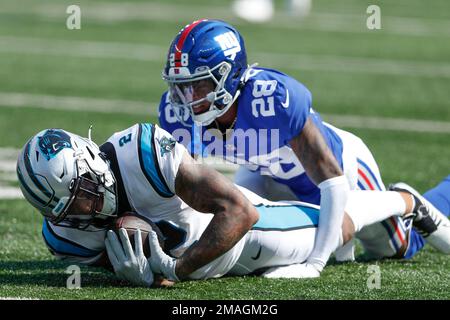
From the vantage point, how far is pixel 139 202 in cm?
437

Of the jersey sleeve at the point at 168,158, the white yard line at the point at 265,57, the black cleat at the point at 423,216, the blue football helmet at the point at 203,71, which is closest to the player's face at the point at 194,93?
the blue football helmet at the point at 203,71

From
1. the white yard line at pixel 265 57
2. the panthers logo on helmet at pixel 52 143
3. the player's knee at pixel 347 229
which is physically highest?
the panthers logo on helmet at pixel 52 143

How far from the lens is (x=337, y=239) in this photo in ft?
15.8

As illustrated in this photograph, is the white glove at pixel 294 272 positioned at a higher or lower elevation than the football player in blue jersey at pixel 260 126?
lower

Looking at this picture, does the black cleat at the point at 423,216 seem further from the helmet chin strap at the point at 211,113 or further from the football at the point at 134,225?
the football at the point at 134,225

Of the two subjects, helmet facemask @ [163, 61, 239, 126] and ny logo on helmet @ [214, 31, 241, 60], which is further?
ny logo on helmet @ [214, 31, 241, 60]

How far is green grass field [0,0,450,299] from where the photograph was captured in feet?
14.8

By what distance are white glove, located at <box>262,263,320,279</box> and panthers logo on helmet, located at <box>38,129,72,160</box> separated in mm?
1172

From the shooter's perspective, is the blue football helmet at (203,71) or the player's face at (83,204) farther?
the blue football helmet at (203,71)

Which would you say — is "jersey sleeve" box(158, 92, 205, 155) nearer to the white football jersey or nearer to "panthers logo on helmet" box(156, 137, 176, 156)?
the white football jersey

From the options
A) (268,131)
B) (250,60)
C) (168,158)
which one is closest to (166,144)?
(168,158)

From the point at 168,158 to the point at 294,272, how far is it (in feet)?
2.99

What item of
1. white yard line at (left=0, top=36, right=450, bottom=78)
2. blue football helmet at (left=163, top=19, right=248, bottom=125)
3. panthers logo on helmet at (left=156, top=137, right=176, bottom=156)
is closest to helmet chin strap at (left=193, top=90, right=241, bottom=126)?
blue football helmet at (left=163, top=19, right=248, bottom=125)

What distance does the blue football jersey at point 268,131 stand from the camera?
488 centimetres
